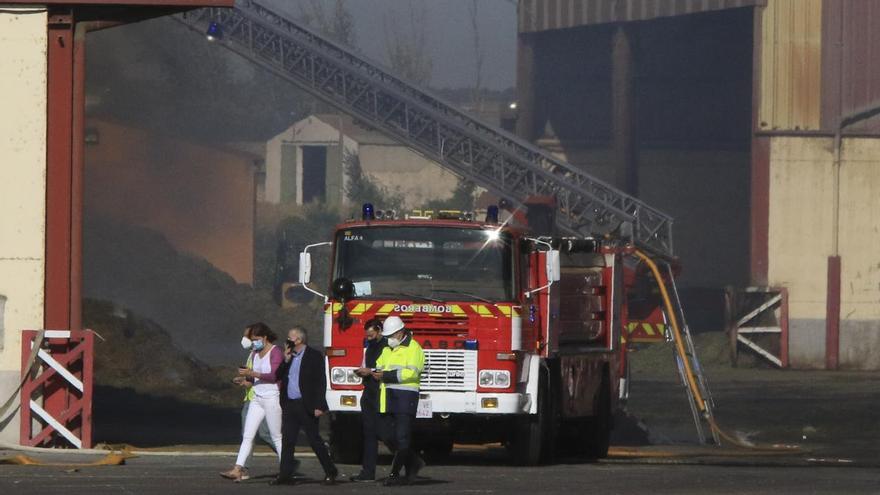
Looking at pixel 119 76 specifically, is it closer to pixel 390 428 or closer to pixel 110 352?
pixel 110 352

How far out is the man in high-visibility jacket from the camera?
1795cm

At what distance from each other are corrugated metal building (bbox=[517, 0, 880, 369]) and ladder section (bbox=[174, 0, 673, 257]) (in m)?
4.21

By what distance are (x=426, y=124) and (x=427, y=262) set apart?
93.1 feet

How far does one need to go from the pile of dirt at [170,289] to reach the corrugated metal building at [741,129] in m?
12.4

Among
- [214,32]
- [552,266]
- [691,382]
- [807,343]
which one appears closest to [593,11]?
→ [807,343]

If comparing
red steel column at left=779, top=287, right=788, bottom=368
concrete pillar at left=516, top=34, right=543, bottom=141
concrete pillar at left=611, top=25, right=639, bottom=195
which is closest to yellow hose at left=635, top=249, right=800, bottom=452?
red steel column at left=779, top=287, right=788, bottom=368

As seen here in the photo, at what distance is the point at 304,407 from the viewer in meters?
18.2

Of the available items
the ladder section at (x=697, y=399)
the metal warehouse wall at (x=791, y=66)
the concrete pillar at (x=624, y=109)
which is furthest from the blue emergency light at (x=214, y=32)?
the ladder section at (x=697, y=399)

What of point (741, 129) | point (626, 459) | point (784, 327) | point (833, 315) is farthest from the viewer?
point (741, 129)

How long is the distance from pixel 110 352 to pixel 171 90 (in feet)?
102

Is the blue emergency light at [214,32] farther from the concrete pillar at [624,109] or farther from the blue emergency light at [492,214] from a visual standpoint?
the blue emergency light at [492,214]

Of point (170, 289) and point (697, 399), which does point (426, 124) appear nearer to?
point (170, 289)

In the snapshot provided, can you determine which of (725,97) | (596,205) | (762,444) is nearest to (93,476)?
(762,444)

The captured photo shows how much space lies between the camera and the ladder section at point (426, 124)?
47281 mm
